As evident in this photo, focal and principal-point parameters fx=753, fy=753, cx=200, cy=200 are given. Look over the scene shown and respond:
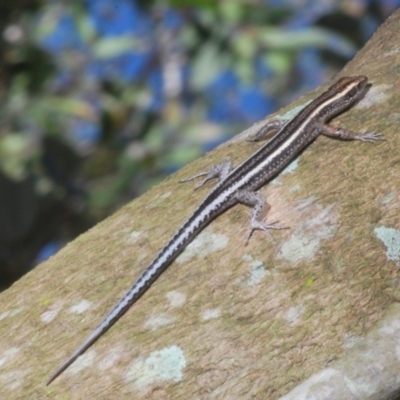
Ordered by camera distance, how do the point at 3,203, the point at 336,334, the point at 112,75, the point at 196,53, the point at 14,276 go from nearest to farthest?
the point at 336,334
the point at 3,203
the point at 14,276
the point at 196,53
the point at 112,75

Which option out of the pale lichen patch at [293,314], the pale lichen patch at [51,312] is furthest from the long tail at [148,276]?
the pale lichen patch at [293,314]

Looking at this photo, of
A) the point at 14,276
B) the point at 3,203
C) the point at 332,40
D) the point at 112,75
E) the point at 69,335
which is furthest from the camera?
the point at 112,75

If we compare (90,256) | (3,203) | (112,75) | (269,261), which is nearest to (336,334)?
(269,261)

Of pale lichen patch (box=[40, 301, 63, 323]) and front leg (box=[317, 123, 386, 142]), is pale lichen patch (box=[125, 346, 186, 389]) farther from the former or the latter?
front leg (box=[317, 123, 386, 142])

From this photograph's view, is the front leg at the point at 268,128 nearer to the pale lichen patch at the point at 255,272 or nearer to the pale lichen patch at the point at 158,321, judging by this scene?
the pale lichen patch at the point at 255,272

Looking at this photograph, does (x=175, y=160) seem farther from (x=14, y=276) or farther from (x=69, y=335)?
(x=69, y=335)

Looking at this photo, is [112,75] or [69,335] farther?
[112,75]
